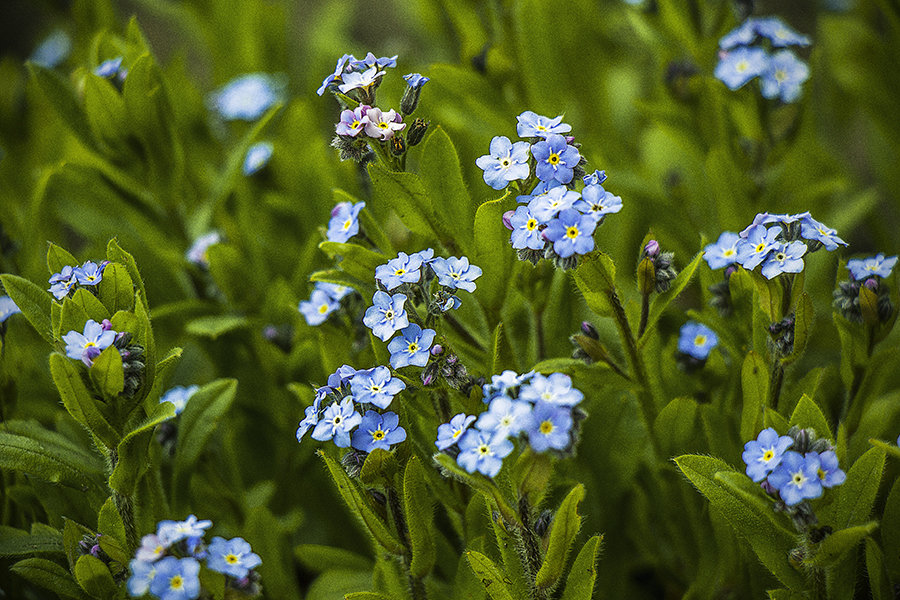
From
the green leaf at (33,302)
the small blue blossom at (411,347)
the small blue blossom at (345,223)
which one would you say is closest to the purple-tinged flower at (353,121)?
the small blue blossom at (345,223)

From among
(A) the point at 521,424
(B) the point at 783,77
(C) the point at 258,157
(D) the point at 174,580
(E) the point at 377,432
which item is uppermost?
(B) the point at 783,77

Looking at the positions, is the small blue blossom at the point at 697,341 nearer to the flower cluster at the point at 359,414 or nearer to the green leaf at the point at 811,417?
the green leaf at the point at 811,417

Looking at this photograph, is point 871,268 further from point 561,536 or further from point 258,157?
point 258,157

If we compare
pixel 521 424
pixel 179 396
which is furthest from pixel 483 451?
pixel 179 396

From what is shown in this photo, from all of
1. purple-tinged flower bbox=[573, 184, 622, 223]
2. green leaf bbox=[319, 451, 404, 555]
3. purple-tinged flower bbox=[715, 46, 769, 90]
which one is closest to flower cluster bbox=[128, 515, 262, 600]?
green leaf bbox=[319, 451, 404, 555]

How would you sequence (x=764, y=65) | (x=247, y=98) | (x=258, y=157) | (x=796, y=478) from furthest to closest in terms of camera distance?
(x=247, y=98) < (x=258, y=157) < (x=764, y=65) < (x=796, y=478)

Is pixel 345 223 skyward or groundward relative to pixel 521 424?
skyward

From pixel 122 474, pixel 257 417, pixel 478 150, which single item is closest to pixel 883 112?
pixel 478 150

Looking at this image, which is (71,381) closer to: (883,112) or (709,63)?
(709,63)
